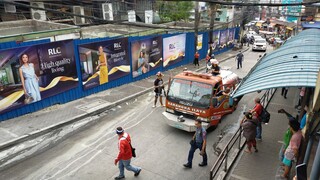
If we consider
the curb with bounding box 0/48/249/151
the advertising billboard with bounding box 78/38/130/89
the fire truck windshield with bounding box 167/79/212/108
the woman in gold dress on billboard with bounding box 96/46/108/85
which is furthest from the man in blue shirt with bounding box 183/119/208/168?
the woman in gold dress on billboard with bounding box 96/46/108/85

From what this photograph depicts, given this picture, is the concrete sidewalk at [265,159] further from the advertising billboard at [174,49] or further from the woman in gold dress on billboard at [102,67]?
the advertising billboard at [174,49]

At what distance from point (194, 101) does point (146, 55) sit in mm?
8413

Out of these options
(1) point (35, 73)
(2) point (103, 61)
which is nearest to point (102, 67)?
(2) point (103, 61)

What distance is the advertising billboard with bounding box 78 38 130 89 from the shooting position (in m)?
13.7

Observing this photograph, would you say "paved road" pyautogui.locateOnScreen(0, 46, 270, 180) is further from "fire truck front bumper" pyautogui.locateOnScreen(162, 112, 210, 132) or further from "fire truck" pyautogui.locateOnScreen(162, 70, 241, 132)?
"fire truck" pyautogui.locateOnScreen(162, 70, 241, 132)

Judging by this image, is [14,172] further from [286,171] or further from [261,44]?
[261,44]

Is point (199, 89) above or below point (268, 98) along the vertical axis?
above

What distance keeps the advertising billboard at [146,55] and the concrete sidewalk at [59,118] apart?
1.91 metres

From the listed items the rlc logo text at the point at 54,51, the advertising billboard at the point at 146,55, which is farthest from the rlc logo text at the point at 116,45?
the rlc logo text at the point at 54,51

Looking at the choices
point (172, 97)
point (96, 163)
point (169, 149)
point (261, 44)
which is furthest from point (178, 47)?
point (261, 44)

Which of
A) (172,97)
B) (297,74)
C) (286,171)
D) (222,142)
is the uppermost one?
(297,74)

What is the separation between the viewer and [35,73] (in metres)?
11.5

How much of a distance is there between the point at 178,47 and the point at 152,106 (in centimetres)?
926

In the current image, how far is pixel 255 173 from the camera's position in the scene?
24.3 feet
